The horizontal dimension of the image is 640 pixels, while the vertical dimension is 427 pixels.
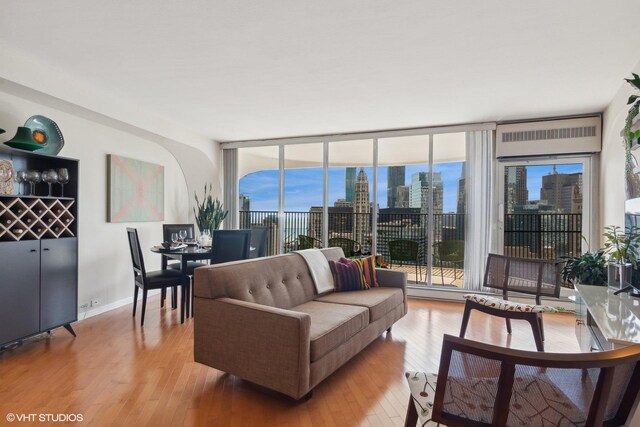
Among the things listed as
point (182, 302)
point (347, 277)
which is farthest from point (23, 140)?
point (347, 277)

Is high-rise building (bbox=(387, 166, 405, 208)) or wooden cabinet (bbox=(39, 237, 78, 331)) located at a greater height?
high-rise building (bbox=(387, 166, 405, 208))

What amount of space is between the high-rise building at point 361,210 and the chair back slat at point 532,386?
4390 mm

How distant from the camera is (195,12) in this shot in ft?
7.39

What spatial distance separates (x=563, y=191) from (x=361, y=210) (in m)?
2.78

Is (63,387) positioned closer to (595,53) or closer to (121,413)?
(121,413)

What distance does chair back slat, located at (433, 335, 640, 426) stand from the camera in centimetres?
103

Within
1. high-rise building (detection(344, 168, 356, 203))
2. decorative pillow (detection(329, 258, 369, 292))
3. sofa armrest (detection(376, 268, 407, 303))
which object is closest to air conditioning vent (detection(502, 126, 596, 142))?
high-rise building (detection(344, 168, 356, 203))

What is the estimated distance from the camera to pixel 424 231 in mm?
5289

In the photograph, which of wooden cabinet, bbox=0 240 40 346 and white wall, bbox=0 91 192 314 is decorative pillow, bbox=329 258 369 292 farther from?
white wall, bbox=0 91 192 314

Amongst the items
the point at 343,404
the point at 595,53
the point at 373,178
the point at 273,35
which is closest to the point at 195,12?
the point at 273,35

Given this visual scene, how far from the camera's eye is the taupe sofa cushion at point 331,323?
224cm

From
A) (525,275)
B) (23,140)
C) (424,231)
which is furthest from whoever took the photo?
(424,231)

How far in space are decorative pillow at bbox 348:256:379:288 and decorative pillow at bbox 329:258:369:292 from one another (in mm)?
53

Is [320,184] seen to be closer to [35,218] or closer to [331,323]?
[331,323]
